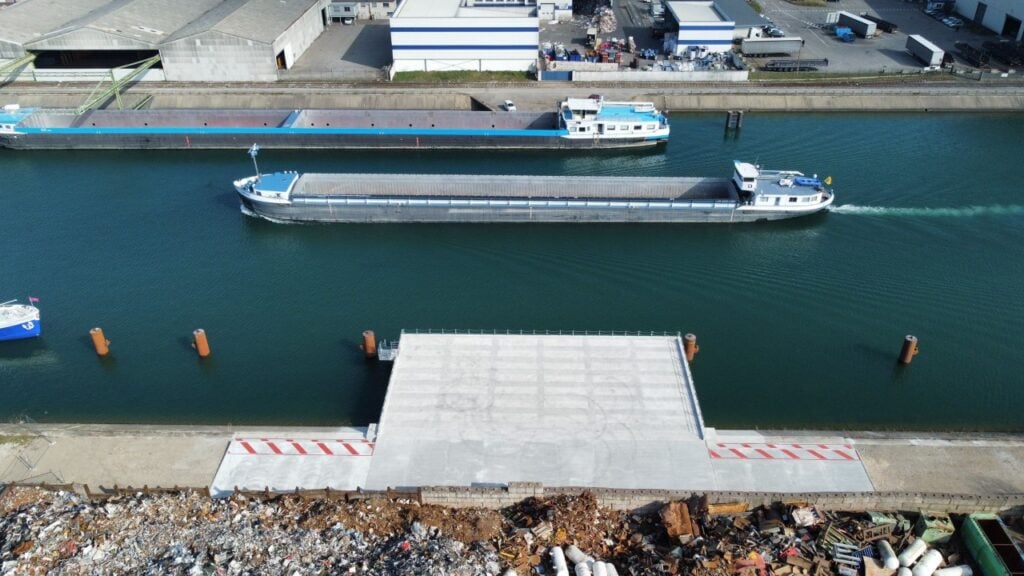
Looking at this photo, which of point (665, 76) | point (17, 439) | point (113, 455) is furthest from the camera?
point (665, 76)

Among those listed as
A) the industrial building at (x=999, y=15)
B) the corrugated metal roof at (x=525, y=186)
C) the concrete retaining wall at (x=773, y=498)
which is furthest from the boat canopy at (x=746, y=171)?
the industrial building at (x=999, y=15)

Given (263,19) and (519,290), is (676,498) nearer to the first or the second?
(519,290)

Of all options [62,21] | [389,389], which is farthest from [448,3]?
[389,389]

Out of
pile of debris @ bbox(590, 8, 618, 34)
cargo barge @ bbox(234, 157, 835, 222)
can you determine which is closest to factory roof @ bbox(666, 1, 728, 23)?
pile of debris @ bbox(590, 8, 618, 34)

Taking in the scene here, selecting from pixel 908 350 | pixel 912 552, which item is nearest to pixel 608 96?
pixel 908 350

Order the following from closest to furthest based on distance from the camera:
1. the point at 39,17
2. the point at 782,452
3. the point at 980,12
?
1. the point at 782,452
2. the point at 39,17
3. the point at 980,12

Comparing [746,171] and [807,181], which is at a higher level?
[746,171]

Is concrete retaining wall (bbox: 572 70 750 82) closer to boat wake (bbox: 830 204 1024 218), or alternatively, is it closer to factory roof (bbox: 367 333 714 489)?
boat wake (bbox: 830 204 1024 218)

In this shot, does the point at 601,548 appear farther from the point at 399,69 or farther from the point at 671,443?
the point at 399,69
